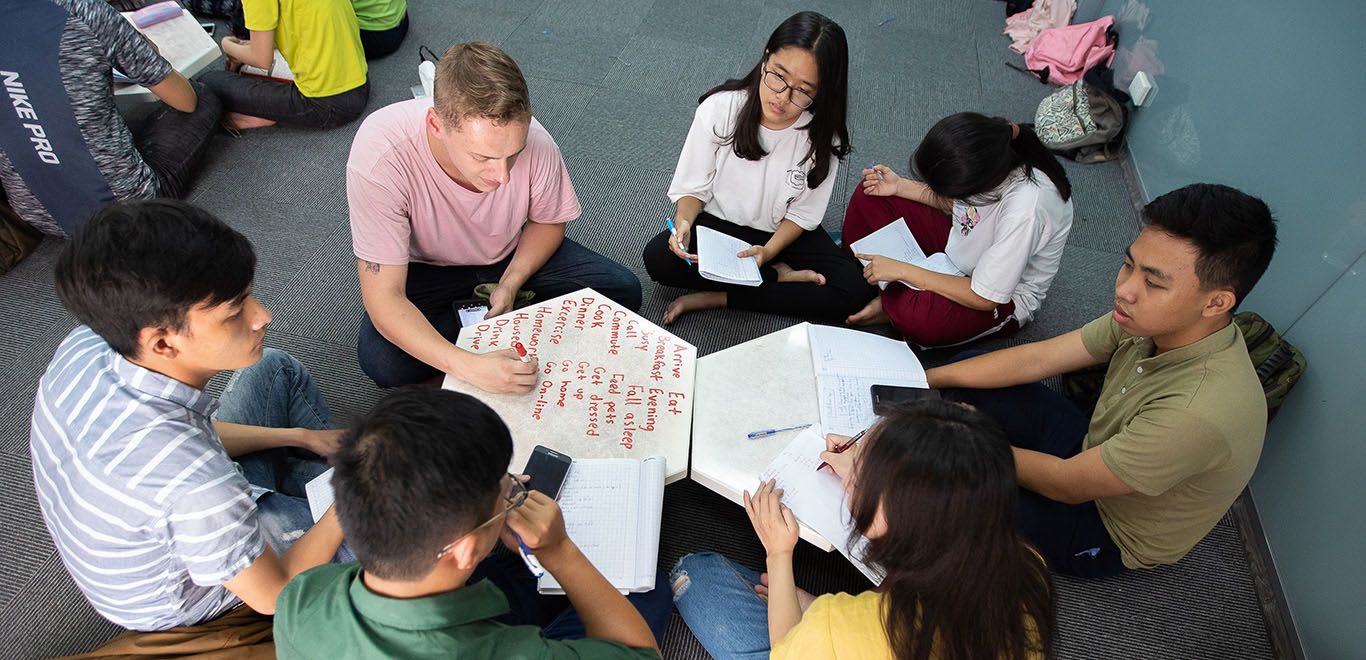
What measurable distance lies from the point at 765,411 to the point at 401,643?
0.88 metres

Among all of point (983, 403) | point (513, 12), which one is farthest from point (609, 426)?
point (513, 12)

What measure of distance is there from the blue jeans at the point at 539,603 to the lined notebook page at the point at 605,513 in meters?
0.10

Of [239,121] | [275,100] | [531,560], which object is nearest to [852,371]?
[531,560]

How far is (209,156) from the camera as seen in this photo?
9.29 feet

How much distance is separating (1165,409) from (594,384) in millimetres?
1107

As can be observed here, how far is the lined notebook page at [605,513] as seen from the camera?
1.30 metres

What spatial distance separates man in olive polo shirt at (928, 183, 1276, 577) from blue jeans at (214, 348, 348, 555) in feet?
4.86

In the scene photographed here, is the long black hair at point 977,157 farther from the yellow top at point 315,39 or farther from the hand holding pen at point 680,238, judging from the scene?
the yellow top at point 315,39

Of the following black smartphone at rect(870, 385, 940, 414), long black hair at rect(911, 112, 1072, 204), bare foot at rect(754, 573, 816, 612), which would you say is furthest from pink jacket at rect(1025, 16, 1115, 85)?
bare foot at rect(754, 573, 816, 612)

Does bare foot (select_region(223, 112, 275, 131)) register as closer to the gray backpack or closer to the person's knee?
the person's knee

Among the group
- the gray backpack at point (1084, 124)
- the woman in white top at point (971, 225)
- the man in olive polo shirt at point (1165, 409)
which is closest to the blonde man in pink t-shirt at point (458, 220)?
the woman in white top at point (971, 225)

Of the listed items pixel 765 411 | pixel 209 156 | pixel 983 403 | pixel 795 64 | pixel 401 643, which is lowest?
pixel 209 156

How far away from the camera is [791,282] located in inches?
92.3

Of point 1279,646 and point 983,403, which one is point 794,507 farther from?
point 1279,646
